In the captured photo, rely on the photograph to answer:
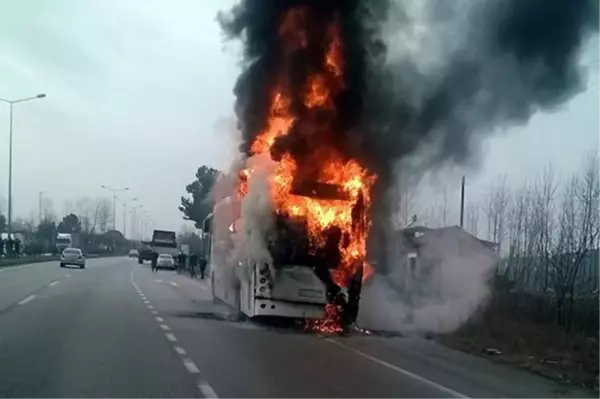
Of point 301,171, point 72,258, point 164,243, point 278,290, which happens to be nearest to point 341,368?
point 278,290

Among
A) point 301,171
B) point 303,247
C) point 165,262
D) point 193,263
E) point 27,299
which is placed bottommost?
point 165,262

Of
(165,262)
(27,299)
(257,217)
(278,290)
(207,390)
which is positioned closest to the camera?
(207,390)

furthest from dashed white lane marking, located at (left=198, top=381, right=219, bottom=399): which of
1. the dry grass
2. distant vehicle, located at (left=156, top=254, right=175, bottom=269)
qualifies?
distant vehicle, located at (left=156, top=254, right=175, bottom=269)

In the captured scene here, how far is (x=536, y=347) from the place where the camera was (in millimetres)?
17641

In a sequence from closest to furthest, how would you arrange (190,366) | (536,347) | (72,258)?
(190,366), (536,347), (72,258)

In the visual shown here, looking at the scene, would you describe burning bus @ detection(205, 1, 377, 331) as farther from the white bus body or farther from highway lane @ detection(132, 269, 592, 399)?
highway lane @ detection(132, 269, 592, 399)

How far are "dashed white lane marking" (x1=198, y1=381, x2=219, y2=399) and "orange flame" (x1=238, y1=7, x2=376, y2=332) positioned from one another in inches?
333

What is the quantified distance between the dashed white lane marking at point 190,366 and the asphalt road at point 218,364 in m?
0.02

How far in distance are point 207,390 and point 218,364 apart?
8.39ft

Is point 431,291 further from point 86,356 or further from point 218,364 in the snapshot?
point 86,356

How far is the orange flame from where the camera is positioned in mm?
18703

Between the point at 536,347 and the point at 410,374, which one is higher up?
the point at 410,374

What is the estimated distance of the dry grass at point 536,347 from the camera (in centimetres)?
1399

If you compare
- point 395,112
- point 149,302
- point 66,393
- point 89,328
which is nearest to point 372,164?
point 395,112
